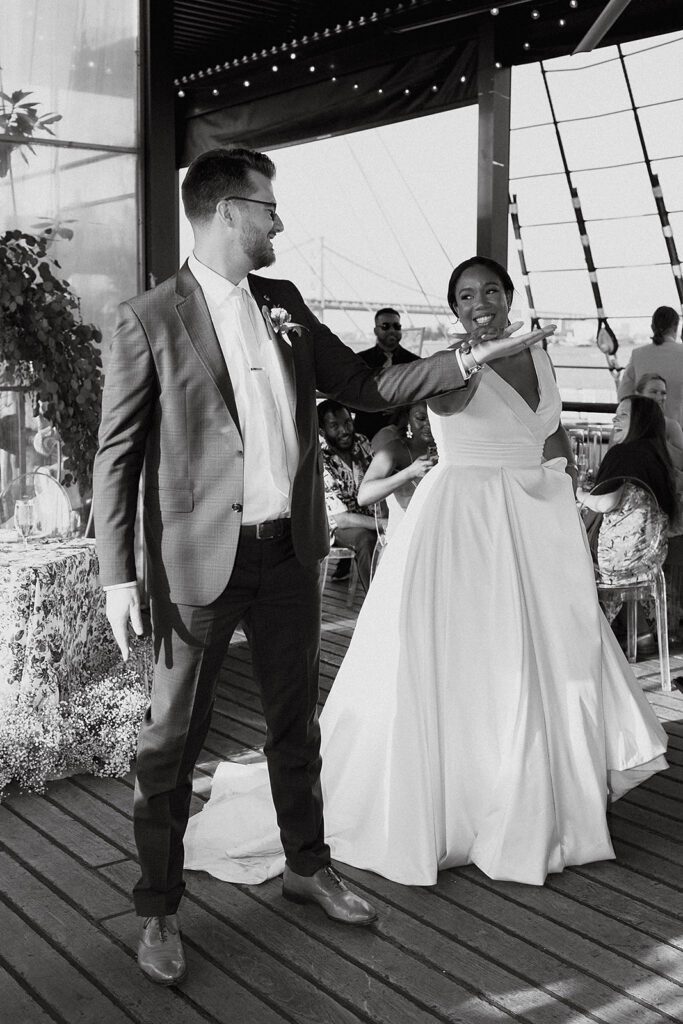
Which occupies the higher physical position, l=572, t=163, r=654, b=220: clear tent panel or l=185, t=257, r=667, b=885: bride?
l=572, t=163, r=654, b=220: clear tent panel

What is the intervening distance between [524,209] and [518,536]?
39.9ft

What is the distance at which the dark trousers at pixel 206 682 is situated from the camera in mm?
2396

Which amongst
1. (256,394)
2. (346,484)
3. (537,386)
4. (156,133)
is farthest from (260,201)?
(346,484)

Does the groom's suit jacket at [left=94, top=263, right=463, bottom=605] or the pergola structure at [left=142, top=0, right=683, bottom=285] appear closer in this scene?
the groom's suit jacket at [left=94, top=263, right=463, bottom=605]

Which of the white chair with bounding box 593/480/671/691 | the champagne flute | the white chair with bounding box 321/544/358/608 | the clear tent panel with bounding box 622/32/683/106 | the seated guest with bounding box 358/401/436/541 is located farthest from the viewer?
the clear tent panel with bounding box 622/32/683/106

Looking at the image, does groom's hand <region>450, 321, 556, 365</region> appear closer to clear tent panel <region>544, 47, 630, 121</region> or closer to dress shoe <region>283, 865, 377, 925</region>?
dress shoe <region>283, 865, 377, 925</region>

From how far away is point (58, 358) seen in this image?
482 cm

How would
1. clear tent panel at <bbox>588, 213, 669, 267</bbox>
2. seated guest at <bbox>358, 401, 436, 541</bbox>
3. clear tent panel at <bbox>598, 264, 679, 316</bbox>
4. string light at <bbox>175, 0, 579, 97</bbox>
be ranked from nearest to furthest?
seated guest at <bbox>358, 401, 436, 541</bbox>, string light at <bbox>175, 0, 579, 97</bbox>, clear tent panel at <bbox>588, 213, 669, 267</bbox>, clear tent panel at <bbox>598, 264, 679, 316</bbox>

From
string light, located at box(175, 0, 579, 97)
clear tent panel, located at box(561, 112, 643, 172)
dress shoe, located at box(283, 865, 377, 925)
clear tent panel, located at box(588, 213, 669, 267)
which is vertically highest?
clear tent panel, located at box(561, 112, 643, 172)

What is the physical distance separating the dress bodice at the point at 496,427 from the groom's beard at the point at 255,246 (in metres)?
0.95

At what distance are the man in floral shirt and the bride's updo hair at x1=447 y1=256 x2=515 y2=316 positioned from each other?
8.78ft

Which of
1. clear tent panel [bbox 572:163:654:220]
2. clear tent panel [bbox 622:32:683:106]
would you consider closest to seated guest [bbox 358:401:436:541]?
clear tent panel [bbox 622:32:683:106]

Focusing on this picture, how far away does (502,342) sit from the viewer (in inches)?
89.8

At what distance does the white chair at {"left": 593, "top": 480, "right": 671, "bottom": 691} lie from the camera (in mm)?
4867
